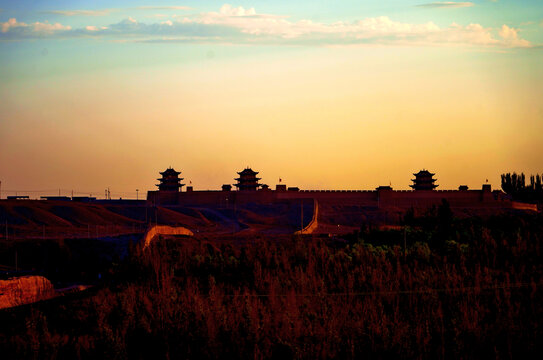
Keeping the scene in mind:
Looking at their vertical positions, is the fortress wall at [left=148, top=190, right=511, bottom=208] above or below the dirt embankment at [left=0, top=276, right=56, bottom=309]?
above

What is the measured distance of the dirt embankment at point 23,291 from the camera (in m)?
15.4

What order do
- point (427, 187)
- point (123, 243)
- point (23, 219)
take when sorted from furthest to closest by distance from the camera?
1. point (427, 187)
2. point (23, 219)
3. point (123, 243)

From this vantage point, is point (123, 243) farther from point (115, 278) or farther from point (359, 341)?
point (359, 341)

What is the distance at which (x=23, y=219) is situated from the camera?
2400 inches

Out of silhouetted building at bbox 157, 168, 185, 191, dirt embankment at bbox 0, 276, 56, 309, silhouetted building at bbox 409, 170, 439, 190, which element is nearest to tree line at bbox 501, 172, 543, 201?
silhouetted building at bbox 409, 170, 439, 190

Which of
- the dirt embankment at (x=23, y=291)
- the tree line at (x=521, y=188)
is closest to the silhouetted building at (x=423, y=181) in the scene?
the tree line at (x=521, y=188)

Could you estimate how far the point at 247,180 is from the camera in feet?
305

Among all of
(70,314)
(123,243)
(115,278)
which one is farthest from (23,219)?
(70,314)

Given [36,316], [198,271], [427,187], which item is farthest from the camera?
[427,187]

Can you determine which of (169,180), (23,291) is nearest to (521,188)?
(169,180)

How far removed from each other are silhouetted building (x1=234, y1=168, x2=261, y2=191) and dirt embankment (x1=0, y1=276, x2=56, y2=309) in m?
75.5

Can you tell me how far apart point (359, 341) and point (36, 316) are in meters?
4.95

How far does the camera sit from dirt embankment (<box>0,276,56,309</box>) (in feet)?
50.6

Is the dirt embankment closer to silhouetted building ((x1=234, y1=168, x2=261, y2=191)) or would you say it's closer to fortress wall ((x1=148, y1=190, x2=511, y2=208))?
fortress wall ((x1=148, y1=190, x2=511, y2=208))
